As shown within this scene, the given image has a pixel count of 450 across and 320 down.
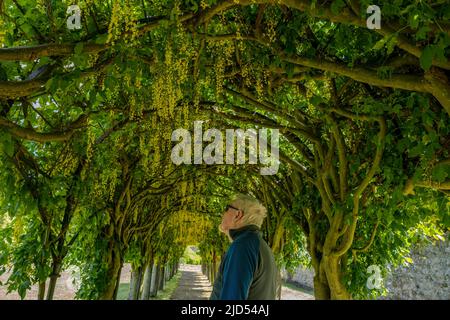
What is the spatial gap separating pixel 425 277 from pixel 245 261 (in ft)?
30.2

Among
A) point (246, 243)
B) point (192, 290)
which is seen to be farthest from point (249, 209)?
point (192, 290)

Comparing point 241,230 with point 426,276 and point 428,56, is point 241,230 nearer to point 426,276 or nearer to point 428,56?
point 428,56

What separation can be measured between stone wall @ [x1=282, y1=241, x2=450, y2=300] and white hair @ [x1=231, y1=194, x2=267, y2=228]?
310 inches

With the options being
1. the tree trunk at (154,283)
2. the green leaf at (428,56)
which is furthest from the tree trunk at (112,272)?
the tree trunk at (154,283)

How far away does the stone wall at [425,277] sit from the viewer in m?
9.27

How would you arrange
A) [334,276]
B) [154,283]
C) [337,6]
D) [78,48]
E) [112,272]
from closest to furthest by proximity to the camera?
[337,6]
[78,48]
[334,276]
[112,272]
[154,283]

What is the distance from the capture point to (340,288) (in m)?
3.99

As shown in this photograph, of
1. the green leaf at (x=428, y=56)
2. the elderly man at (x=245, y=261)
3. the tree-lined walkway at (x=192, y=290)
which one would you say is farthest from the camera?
the tree-lined walkway at (x=192, y=290)

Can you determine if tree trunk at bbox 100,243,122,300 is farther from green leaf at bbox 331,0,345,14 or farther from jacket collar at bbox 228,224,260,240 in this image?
green leaf at bbox 331,0,345,14

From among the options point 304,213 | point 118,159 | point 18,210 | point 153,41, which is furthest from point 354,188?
point 118,159

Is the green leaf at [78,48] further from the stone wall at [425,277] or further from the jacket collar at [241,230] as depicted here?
the stone wall at [425,277]

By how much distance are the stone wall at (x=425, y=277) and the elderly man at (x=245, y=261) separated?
791 centimetres

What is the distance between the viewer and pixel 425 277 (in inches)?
378

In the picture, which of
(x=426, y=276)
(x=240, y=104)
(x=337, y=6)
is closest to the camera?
(x=337, y=6)
